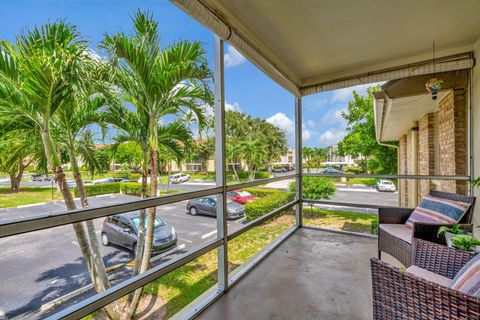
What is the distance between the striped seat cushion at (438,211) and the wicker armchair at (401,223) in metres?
0.07

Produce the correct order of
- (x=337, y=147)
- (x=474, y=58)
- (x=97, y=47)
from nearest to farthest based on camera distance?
(x=97, y=47) < (x=474, y=58) < (x=337, y=147)

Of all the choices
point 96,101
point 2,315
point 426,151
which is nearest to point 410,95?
point 426,151

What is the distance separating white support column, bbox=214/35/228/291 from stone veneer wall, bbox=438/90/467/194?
10.8ft

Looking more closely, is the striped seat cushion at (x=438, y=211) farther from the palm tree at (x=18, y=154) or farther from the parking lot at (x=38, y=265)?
the palm tree at (x=18, y=154)

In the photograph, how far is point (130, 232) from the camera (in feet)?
7.84

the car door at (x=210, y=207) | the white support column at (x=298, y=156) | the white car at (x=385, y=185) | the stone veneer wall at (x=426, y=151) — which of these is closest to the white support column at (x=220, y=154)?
the car door at (x=210, y=207)

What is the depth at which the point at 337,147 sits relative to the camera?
4.41 meters

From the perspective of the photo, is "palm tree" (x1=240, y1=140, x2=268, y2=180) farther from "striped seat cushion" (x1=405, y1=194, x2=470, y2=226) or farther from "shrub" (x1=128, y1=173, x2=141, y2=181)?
"striped seat cushion" (x1=405, y1=194, x2=470, y2=226)

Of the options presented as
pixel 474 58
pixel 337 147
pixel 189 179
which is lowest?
pixel 189 179

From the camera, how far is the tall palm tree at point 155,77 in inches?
89.3

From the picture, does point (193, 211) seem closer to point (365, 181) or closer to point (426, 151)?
point (365, 181)

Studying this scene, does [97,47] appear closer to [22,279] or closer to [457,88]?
[22,279]

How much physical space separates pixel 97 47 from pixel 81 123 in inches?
26.5

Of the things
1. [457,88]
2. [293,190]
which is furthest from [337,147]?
[457,88]
